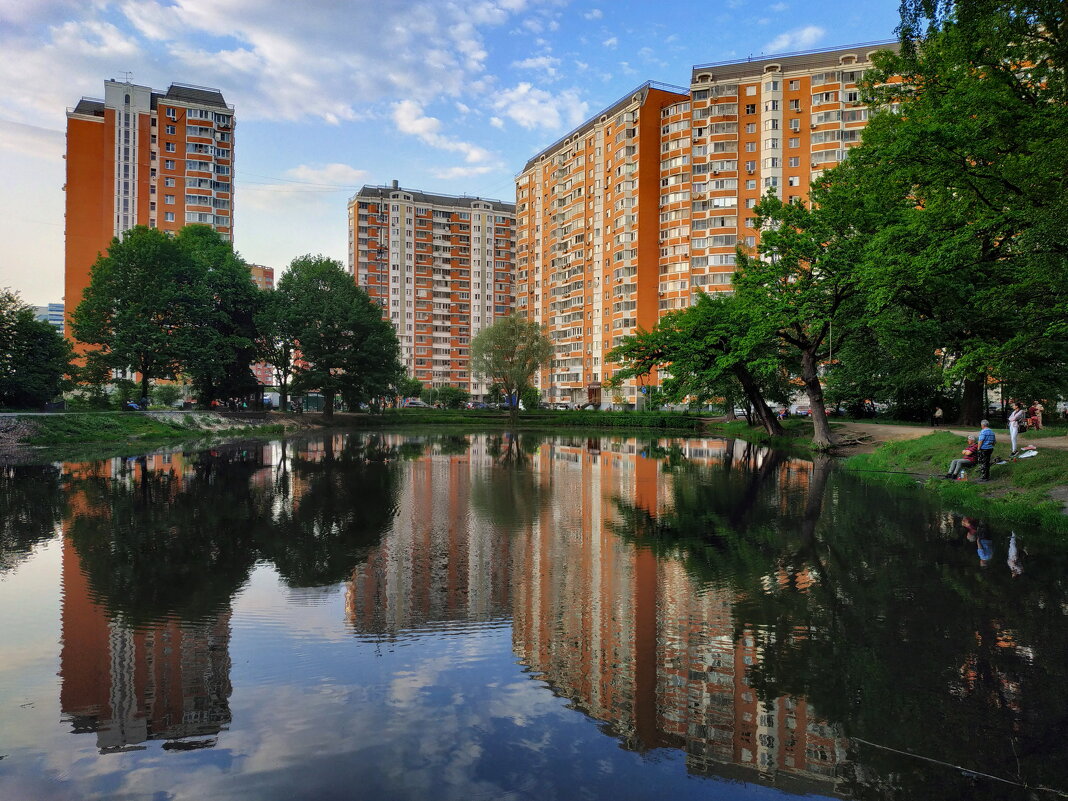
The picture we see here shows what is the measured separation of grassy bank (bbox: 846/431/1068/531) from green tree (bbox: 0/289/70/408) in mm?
48900

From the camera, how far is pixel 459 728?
4.87 m

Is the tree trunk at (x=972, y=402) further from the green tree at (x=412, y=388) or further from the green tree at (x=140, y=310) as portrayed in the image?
the green tree at (x=412, y=388)

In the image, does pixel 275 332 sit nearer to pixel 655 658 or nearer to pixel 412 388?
pixel 655 658

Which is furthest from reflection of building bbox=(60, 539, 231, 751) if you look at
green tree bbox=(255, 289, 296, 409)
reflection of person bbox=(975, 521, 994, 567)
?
green tree bbox=(255, 289, 296, 409)

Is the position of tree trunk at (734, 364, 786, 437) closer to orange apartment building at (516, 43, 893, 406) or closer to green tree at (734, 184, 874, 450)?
green tree at (734, 184, 874, 450)

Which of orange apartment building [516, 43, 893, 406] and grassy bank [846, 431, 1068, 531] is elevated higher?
orange apartment building [516, 43, 893, 406]

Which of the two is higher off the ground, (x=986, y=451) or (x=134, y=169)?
(x=134, y=169)

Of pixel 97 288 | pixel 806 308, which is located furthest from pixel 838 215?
pixel 97 288

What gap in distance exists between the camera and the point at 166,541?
1105cm

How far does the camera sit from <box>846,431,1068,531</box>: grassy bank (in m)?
14.0

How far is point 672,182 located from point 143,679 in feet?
330

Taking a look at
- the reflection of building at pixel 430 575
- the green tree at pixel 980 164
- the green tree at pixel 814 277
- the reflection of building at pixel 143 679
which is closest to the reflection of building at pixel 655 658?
the reflection of building at pixel 430 575

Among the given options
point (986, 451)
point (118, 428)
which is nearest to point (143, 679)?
point (986, 451)

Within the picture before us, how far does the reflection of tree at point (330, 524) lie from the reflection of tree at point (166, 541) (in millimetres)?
549
